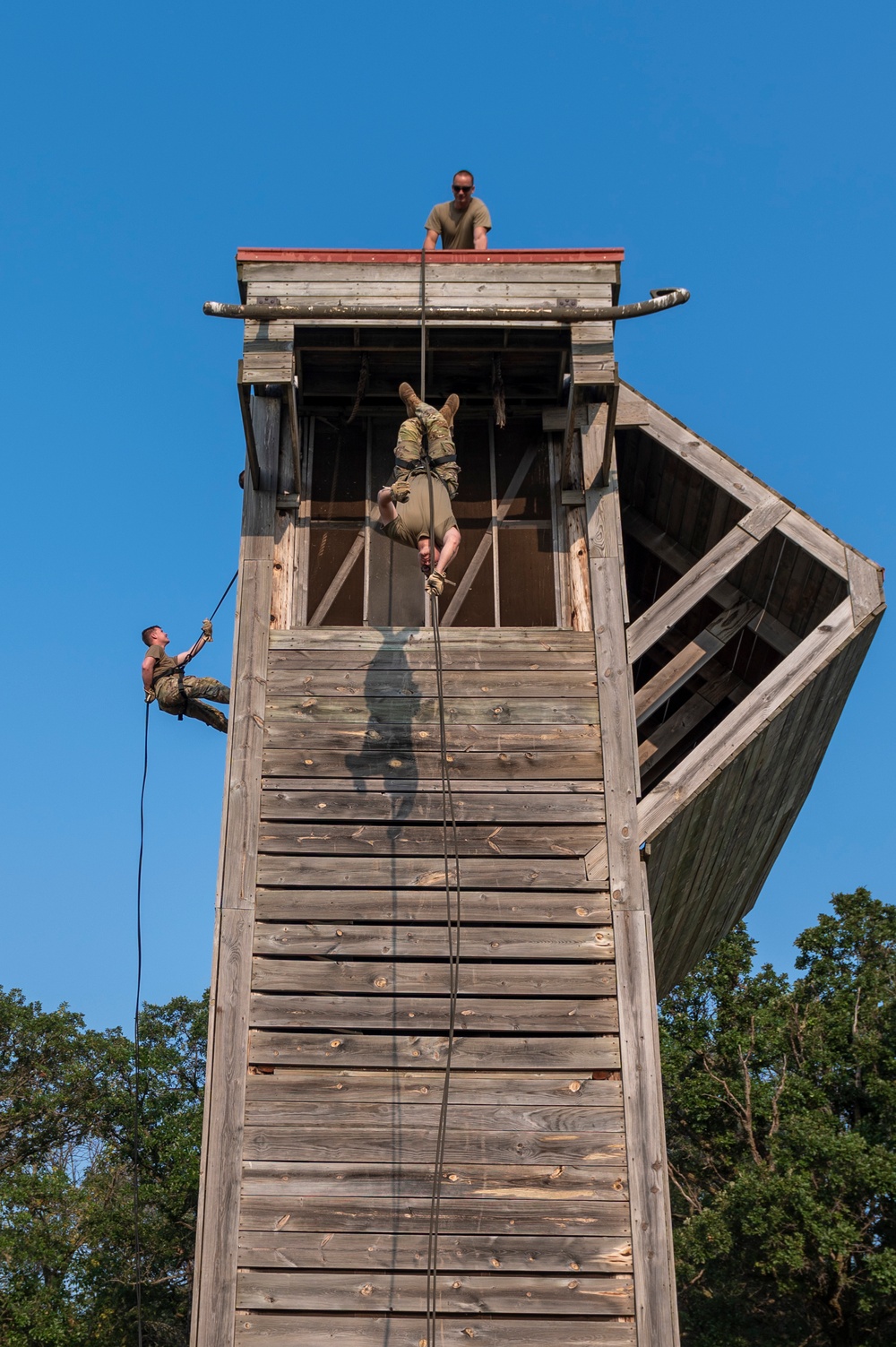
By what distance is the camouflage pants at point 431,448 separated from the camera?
11.0 metres

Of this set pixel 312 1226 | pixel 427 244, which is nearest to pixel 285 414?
pixel 427 244

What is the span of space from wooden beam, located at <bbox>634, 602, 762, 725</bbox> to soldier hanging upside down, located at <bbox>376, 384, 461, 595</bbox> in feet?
8.47

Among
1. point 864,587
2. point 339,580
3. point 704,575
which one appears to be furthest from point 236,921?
point 864,587

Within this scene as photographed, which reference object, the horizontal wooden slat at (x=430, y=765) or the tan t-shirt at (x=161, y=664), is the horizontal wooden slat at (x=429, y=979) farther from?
the tan t-shirt at (x=161, y=664)

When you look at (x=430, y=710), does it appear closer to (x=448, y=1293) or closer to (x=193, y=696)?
(x=193, y=696)

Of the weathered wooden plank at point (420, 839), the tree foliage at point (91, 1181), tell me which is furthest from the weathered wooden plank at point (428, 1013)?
the tree foliage at point (91, 1181)

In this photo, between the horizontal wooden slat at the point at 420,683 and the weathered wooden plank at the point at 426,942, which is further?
the horizontal wooden slat at the point at 420,683

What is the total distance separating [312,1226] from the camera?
938cm

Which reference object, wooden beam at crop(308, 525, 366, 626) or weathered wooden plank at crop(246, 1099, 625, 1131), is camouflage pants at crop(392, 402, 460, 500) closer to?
wooden beam at crop(308, 525, 366, 626)

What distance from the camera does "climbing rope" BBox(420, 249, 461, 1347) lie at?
9137mm

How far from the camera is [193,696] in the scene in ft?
39.7

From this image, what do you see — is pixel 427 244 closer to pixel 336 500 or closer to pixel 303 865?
pixel 336 500

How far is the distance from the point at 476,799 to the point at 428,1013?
5.32 ft

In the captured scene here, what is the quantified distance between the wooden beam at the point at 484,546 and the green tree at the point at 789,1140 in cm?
1210
